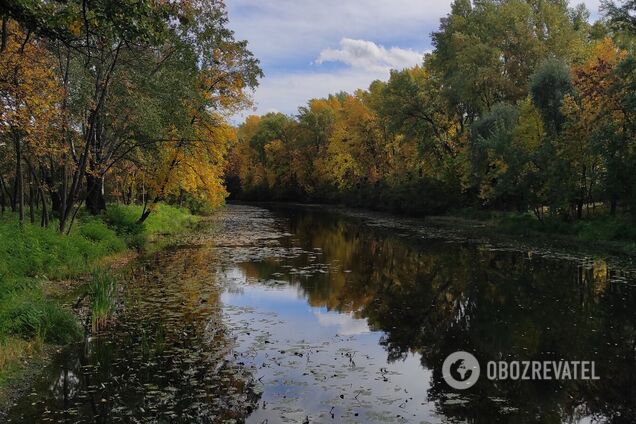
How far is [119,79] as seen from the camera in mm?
21297

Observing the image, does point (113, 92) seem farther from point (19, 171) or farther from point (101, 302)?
point (101, 302)

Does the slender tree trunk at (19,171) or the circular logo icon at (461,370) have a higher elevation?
the slender tree trunk at (19,171)

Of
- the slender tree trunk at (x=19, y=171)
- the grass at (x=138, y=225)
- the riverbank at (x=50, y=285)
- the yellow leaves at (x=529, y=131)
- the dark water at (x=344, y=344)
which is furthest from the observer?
the yellow leaves at (x=529, y=131)

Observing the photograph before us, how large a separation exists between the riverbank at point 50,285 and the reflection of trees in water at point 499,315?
6.42 meters

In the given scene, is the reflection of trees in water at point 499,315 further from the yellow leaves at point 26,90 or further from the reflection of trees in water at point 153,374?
the yellow leaves at point 26,90

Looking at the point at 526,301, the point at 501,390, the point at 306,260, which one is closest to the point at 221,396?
the point at 501,390

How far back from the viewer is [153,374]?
966 centimetres

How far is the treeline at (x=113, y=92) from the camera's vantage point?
10758mm

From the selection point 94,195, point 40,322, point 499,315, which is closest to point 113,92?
point 94,195

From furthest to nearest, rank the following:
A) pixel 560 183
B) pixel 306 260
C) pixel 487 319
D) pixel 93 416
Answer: pixel 560 183 → pixel 306 260 → pixel 487 319 → pixel 93 416

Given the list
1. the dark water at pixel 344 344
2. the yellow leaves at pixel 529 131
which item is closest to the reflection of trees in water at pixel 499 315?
the dark water at pixel 344 344

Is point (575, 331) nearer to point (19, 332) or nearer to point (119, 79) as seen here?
point (19, 332)

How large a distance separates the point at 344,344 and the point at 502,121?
30.3 m

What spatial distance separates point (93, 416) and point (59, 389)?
1510mm
